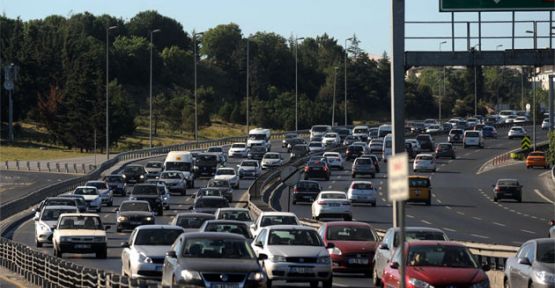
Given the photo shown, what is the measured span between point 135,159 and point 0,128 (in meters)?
37.4

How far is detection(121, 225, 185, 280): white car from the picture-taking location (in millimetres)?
28547

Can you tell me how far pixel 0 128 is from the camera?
477ft

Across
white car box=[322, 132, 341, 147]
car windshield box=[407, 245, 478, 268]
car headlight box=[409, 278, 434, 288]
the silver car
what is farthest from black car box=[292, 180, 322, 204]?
car headlight box=[409, 278, 434, 288]

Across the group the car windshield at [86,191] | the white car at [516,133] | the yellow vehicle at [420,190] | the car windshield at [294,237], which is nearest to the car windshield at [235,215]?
the car windshield at [294,237]

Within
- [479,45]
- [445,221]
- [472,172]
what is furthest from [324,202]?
[472,172]

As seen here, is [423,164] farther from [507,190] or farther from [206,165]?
[507,190]

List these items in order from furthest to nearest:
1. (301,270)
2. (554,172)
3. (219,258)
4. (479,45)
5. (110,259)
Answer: (554,172) < (110,259) < (479,45) < (301,270) < (219,258)

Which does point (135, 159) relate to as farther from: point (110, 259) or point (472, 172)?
point (110, 259)

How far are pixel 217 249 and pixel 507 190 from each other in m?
55.9

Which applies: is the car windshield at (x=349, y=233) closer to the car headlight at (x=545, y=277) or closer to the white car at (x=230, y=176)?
the car headlight at (x=545, y=277)

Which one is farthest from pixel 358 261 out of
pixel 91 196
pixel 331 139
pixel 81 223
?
pixel 331 139

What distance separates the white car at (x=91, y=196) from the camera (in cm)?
6481

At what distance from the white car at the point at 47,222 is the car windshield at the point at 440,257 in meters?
22.8

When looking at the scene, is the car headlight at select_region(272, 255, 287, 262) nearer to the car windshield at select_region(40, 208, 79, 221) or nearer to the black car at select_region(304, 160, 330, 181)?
the car windshield at select_region(40, 208, 79, 221)
